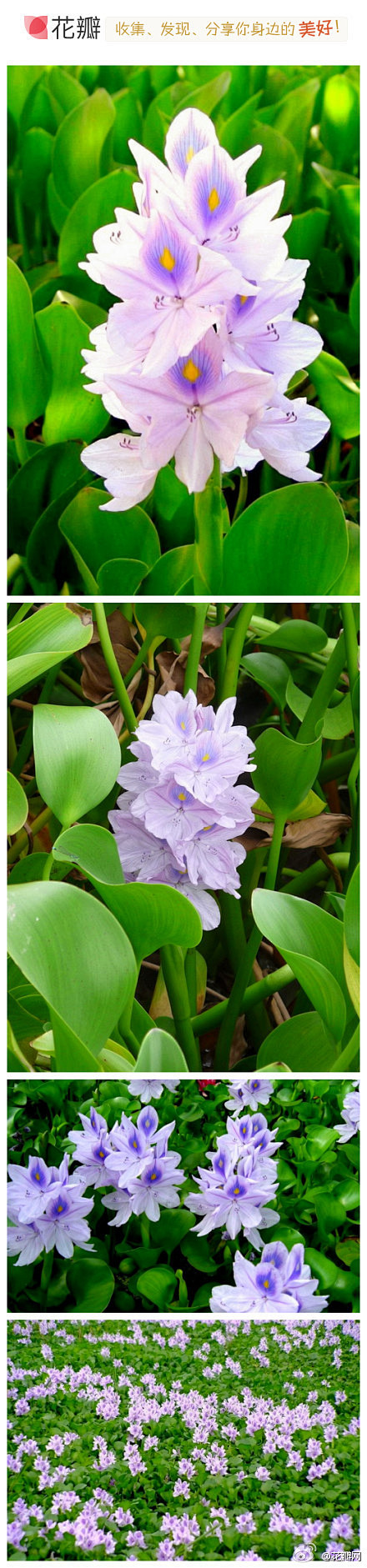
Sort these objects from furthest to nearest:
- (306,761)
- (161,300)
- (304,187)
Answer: (304,187), (306,761), (161,300)

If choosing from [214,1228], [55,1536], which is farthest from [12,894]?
[55,1536]

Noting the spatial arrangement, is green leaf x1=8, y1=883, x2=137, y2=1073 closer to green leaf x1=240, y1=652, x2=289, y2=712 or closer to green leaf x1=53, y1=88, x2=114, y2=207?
green leaf x1=240, y1=652, x2=289, y2=712

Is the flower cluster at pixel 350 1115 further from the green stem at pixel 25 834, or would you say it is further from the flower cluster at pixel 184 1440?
the green stem at pixel 25 834

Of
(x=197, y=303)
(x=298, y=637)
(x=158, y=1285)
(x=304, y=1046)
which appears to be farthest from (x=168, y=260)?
(x=158, y=1285)

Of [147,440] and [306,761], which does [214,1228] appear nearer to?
[306,761]

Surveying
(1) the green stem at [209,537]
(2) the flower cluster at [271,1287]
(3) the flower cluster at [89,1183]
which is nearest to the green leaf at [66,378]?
(1) the green stem at [209,537]

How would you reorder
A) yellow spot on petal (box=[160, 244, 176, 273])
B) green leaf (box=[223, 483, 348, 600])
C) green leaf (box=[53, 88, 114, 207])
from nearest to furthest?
yellow spot on petal (box=[160, 244, 176, 273]) → green leaf (box=[223, 483, 348, 600]) → green leaf (box=[53, 88, 114, 207])
